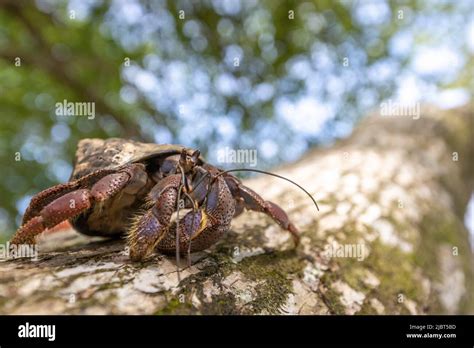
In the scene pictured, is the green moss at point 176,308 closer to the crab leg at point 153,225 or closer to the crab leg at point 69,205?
the crab leg at point 153,225

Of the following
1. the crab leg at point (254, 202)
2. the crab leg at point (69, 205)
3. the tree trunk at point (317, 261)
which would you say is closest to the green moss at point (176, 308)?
the tree trunk at point (317, 261)

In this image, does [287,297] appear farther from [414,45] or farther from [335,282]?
[414,45]

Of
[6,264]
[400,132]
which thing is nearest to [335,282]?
[6,264]

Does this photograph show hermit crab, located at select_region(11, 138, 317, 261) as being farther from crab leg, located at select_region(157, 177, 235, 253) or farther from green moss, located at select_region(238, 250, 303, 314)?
green moss, located at select_region(238, 250, 303, 314)

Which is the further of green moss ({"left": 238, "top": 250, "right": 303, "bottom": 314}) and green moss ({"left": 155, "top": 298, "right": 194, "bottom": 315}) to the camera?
green moss ({"left": 238, "top": 250, "right": 303, "bottom": 314})

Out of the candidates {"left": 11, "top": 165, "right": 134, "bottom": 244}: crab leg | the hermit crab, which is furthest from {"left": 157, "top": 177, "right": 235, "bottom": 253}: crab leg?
{"left": 11, "top": 165, "right": 134, "bottom": 244}: crab leg

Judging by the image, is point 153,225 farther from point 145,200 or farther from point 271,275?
point 271,275
